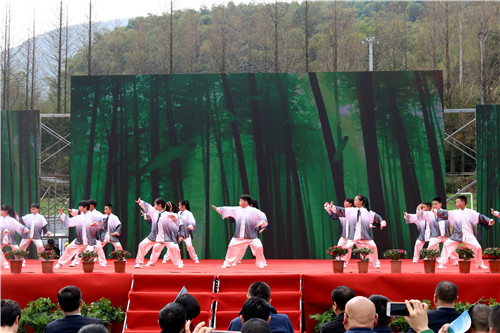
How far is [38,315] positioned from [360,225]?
537cm

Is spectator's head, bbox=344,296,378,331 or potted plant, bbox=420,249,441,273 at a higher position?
spectator's head, bbox=344,296,378,331

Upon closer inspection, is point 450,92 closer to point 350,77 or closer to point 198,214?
point 350,77

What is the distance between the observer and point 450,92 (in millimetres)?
21703

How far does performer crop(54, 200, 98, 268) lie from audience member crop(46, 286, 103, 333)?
6331 mm

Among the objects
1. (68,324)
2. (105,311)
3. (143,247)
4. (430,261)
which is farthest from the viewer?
(143,247)

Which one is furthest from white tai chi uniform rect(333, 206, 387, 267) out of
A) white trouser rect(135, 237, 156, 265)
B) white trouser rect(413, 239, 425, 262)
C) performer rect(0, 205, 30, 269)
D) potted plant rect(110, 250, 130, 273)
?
performer rect(0, 205, 30, 269)

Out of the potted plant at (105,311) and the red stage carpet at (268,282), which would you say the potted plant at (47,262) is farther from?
the potted plant at (105,311)

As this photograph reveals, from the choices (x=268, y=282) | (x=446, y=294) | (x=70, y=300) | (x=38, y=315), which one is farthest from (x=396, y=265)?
(x=70, y=300)

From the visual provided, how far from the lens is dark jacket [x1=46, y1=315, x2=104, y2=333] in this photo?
4.54 metres

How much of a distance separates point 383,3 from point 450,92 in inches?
212

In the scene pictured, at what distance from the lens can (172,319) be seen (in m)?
3.62

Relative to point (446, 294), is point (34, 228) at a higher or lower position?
lower

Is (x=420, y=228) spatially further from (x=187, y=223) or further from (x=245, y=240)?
(x=187, y=223)

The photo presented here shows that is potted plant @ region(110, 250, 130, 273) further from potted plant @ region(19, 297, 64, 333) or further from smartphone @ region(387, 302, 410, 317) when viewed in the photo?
smartphone @ region(387, 302, 410, 317)
